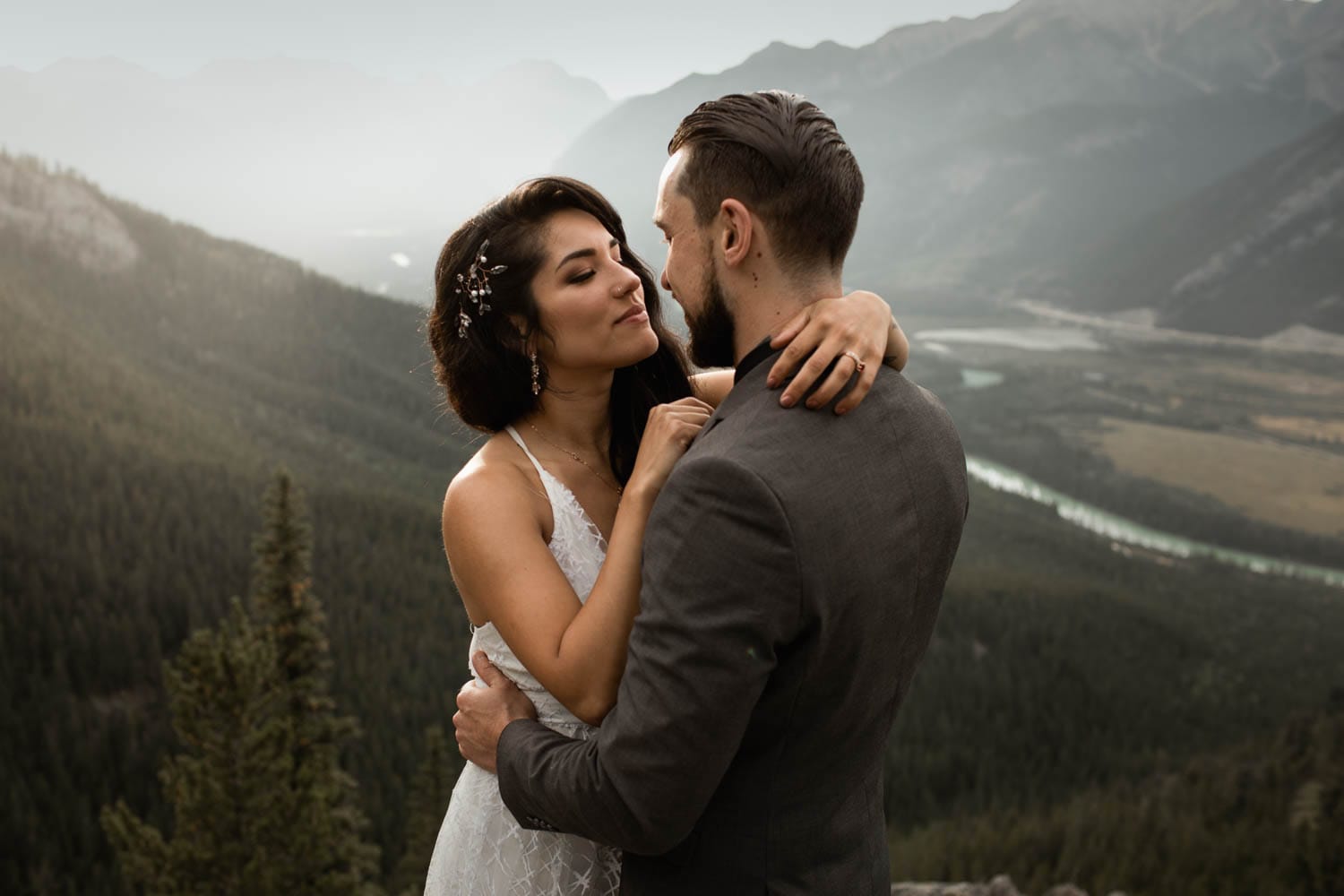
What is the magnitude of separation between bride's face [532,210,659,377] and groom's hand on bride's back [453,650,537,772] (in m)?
1.42

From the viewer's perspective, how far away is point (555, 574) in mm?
3770

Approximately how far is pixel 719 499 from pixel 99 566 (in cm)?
8820

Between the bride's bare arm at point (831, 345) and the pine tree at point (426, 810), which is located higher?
the bride's bare arm at point (831, 345)

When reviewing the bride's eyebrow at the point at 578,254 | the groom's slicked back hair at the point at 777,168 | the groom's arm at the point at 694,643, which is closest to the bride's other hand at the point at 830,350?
the groom's slicked back hair at the point at 777,168

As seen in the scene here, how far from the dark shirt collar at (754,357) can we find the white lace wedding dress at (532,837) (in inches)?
47.0

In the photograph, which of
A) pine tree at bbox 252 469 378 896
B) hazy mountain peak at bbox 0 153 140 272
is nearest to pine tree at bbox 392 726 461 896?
pine tree at bbox 252 469 378 896

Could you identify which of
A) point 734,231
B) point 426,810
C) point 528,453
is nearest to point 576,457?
point 528,453

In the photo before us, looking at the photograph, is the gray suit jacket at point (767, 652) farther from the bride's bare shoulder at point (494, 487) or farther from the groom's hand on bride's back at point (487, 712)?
the bride's bare shoulder at point (494, 487)

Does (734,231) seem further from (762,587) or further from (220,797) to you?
(220,797)

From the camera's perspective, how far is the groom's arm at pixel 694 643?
2.88 m

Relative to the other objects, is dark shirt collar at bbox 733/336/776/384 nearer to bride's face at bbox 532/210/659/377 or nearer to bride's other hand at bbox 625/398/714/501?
bride's other hand at bbox 625/398/714/501

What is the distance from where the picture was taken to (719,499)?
9.61ft

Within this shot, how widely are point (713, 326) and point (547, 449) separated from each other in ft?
4.34

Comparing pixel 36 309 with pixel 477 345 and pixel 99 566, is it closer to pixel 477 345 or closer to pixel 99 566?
pixel 99 566
